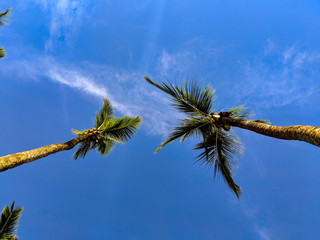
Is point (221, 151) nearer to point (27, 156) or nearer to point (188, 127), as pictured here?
point (188, 127)

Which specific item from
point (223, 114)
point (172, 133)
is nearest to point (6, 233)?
point (172, 133)

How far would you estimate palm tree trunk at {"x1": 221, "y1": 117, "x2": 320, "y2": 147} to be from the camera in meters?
3.86

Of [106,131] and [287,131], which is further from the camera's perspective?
[106,131]

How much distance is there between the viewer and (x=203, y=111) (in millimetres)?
7352

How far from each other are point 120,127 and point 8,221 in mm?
5085

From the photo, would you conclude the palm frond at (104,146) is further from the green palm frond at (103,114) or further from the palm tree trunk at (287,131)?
the palm tree trunk at (287,131)

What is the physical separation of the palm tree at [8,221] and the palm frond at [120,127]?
13.4ft

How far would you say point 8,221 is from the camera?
683cm

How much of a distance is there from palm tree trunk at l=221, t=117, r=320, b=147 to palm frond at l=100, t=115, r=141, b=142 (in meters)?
4.01

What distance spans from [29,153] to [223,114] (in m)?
6.24

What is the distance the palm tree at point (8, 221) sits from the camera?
6.79 meters

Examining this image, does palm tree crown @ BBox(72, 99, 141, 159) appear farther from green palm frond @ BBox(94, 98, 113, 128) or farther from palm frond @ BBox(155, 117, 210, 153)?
palm frond @ BBox(155, 117, 210, 153)

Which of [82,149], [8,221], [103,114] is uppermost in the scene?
[103,114]

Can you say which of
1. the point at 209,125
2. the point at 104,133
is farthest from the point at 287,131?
the point at 104,133
